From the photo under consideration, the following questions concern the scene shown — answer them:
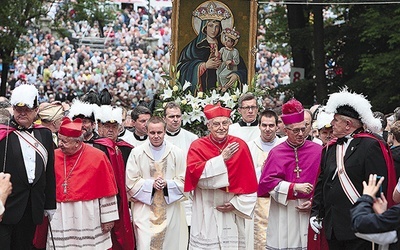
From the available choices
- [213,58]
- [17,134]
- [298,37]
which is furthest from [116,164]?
[298,37]

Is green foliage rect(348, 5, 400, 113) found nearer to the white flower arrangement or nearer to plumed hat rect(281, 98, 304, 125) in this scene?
the white flower arrangement

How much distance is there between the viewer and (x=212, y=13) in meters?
20.1

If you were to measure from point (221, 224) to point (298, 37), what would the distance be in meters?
16.0

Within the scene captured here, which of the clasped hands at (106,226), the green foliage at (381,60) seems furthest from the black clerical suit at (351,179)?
the green foliage at (381,60)

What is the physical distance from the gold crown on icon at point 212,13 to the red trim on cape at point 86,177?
8894 millimetres

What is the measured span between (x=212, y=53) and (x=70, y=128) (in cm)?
903

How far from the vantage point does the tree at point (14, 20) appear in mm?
27514

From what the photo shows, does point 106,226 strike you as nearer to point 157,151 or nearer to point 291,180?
point 157,151

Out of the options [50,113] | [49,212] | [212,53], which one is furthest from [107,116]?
[212,53]

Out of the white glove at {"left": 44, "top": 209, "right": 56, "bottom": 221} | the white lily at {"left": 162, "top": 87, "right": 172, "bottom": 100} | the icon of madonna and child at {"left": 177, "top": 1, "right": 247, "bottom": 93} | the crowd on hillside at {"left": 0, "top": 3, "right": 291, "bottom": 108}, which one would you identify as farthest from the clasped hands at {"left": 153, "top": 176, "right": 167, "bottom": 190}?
the crowd on hillside at {"left": 0, "top": 3, "right": 291, "bottom": 108}

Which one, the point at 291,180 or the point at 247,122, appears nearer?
the point at 291,180

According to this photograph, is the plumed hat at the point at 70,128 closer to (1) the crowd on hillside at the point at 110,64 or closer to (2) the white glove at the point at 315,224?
(2) the white glove at the point at 315,224

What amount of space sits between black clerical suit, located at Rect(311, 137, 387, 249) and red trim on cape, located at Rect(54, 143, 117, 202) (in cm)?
260

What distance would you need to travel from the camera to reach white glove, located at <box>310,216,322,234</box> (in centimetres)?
1055
